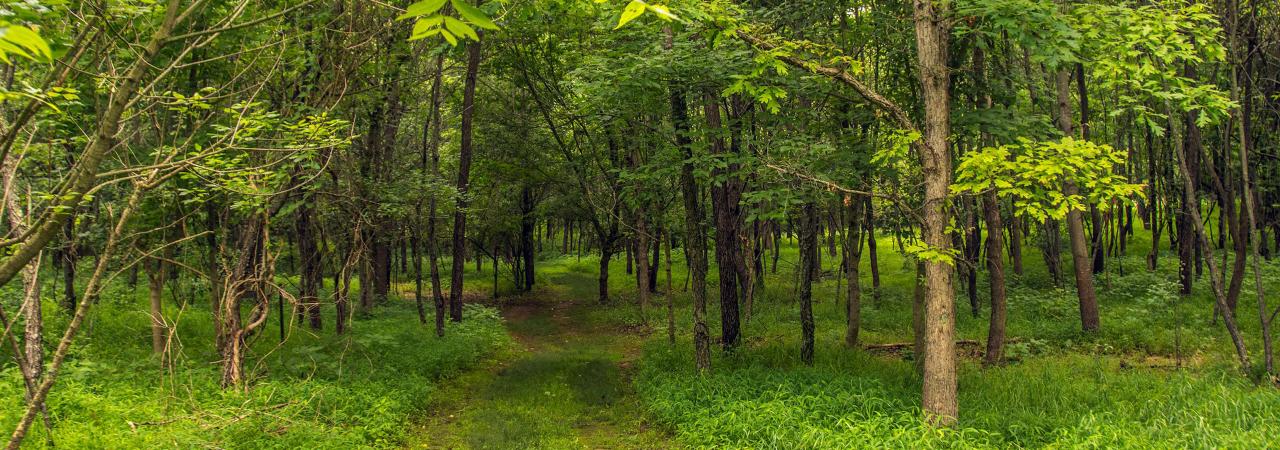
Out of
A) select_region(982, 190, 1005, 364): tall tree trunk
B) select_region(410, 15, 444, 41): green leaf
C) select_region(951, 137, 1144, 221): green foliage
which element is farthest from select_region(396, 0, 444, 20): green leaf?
select_region(982, 190, 1005, 364): tall tree trunk

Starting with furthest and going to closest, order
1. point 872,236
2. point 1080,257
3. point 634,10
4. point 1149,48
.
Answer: point 872,236
point 1080,257
point 1149,48
point 634,10

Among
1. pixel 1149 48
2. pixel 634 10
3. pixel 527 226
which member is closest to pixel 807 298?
pixel 1149 48

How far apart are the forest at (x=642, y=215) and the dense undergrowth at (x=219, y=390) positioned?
0.06 meters

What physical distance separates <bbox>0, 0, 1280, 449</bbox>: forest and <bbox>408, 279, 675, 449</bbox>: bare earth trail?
3.4 inches

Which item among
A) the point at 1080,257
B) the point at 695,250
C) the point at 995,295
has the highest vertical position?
the point at 695,250

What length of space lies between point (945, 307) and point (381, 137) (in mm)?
14199

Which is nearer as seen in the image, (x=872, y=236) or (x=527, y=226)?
(x=872, y=236)

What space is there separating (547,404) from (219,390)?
477 centimetres

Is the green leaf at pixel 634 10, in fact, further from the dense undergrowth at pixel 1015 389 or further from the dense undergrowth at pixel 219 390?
the dense undergrowth at pixel 1015 389

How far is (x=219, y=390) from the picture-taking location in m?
8.76

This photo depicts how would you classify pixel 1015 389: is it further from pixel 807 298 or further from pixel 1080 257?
pixel 1080 257

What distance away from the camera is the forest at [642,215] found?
6.05m

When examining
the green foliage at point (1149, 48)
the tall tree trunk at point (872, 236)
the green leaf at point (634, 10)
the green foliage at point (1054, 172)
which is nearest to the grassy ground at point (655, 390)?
the tall tree trunk at point (872, 236)

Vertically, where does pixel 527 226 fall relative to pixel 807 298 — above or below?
above
